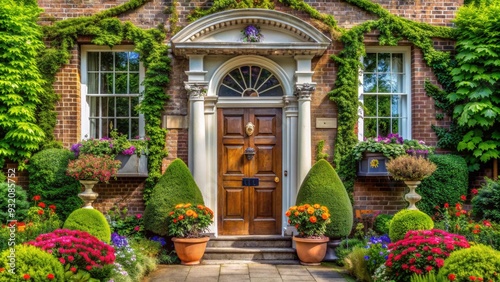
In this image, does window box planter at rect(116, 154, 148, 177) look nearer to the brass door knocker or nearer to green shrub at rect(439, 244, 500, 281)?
the brass door knocker

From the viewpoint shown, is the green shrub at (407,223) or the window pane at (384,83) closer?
the green shrub at (407,223)

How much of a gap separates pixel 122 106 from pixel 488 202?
22.6ft

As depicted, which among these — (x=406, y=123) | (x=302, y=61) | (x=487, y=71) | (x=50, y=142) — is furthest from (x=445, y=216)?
(x=50, y=142)

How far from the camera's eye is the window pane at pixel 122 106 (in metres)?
10.2

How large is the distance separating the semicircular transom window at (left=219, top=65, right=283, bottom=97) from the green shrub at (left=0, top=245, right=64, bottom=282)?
5.10 meters

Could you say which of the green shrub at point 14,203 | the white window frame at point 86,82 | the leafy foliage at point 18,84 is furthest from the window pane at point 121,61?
the green shrub at point 14,203

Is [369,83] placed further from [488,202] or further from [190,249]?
[190,249]

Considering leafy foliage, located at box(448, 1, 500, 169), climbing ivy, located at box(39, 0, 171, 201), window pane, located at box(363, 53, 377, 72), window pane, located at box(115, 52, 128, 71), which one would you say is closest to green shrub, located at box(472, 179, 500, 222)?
leafy foliage, located at box(448, 1, 500, 169)

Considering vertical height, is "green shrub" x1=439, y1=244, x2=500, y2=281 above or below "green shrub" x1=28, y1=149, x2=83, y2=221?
below

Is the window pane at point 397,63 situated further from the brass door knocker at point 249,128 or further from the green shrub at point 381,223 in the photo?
the brass door knocker at point 249,128

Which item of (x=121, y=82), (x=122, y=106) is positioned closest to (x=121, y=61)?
(x=121, y=82)

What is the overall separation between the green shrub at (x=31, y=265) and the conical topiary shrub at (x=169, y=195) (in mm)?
3199

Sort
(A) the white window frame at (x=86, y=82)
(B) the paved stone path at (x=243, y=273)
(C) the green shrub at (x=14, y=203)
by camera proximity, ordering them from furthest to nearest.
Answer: (A) the white window frame at (x=86, y=82)
(C) the green shrub at (x=14, y=203)
(B) the paved stone path at (x=243, y=273)

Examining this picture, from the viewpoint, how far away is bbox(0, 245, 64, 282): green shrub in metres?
5.38
